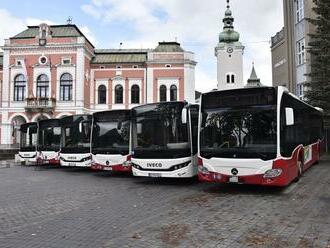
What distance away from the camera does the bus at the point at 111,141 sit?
15.0 meters

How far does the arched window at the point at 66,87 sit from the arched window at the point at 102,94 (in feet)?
16.3

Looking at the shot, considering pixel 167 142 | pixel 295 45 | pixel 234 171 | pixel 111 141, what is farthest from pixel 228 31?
pixel 234 171

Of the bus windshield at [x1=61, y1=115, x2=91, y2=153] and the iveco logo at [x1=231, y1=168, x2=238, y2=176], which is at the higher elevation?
the bus windshield at [x1=61, y1=115, x2=91, y2=153]

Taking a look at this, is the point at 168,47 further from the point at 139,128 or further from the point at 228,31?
the point at 139,128

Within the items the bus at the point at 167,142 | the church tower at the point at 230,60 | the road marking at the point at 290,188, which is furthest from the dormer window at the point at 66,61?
the road marking at the point at 290,188

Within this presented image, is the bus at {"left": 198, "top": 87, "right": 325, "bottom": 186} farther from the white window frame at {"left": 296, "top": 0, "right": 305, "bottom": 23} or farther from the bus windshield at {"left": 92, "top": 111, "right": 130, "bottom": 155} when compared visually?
the white window frame at {"left": 296, "top": 0, "right": 305, "bottom": 23}

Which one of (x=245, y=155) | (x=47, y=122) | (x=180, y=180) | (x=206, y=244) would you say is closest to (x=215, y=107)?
(x=245, y=155)

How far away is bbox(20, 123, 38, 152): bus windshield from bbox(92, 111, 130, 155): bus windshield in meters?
7.73

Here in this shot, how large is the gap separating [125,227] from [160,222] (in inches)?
29.5

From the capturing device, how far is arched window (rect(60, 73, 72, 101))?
Result: 171ft

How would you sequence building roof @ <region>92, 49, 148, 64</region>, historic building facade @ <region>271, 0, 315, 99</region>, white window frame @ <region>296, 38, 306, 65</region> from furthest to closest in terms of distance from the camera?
building roof @ <region>92, 49, 148, 64</region> < white window frame @ <region>296, 38, 306, 65</region> < historic building facade @ <region>271, 0, 315, 99</region>

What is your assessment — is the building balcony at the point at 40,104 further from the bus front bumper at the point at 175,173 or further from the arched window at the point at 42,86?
the bus front bumper at the point at 175,173

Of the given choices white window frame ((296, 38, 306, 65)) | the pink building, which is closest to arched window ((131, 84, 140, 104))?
the pink building

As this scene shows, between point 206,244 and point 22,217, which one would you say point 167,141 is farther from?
point 206,244
